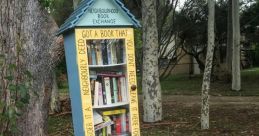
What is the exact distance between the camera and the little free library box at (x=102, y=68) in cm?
587

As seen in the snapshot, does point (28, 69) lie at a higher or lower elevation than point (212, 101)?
higher

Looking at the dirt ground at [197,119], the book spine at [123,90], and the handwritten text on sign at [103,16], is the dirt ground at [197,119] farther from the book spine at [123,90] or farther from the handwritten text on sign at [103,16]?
the handwritten text on sign at [103,16]

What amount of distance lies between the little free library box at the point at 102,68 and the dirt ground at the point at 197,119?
132 inches

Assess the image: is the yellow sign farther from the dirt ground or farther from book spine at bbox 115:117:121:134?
the dirt ground

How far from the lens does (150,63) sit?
36.6 ft

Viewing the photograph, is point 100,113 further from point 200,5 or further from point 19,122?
point 200,5

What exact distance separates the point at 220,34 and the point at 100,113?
2239 cm

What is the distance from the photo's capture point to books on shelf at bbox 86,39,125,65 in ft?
20.0

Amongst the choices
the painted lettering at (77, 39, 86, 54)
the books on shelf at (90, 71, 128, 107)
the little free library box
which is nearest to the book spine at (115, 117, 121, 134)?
the little free library box

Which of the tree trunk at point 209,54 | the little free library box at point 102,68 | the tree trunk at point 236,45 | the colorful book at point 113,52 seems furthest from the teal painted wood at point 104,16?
the tree trunk at point 236,45

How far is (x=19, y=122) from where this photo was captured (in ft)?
17.5

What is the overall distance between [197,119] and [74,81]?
232 inches

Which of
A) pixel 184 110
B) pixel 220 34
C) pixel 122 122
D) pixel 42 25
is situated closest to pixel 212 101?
pixel 184 110

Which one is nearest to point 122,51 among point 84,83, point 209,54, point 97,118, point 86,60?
point 86,60
